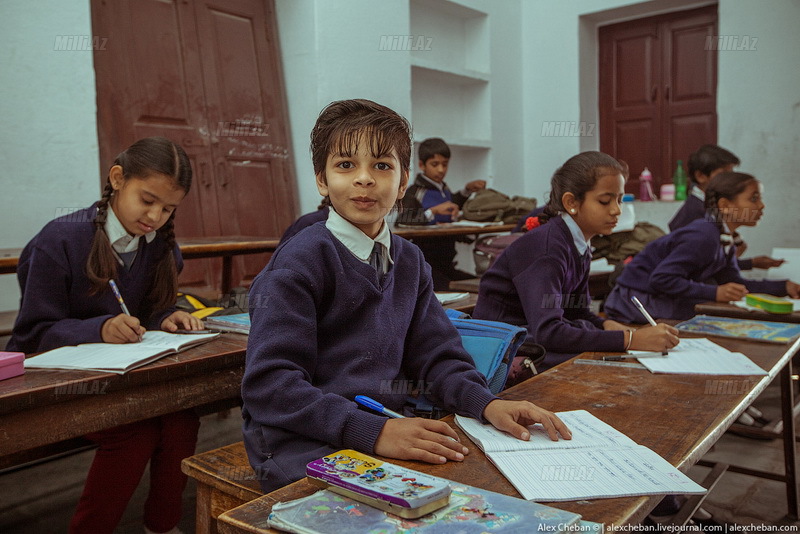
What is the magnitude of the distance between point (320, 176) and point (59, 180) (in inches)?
112

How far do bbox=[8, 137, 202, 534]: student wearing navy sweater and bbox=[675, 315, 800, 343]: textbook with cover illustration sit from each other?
1438mm

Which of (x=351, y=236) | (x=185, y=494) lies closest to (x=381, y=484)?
(x=351, y=236)

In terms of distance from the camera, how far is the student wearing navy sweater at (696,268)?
2.77 meters

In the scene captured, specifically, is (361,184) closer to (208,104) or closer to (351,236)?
(351,236)

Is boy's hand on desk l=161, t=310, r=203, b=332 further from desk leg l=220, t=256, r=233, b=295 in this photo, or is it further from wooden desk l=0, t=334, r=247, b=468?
desk leg l=220, t=256, r=233, b=295

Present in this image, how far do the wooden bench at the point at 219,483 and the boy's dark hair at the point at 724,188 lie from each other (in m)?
2.51

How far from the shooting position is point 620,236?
4.89 metres

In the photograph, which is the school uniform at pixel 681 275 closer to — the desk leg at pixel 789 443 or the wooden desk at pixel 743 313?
the wooden desk at pixel 743 313

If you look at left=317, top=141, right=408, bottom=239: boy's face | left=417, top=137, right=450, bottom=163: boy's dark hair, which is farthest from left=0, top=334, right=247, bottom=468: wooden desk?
left=417, top=137, right=450, bottom=163: boy's dark hair

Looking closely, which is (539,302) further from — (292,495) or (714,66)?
(714,66)

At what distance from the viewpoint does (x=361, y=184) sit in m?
1.22

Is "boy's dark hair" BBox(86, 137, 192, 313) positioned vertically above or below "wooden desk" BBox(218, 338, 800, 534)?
above

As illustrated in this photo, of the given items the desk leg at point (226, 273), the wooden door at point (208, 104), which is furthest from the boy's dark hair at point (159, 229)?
the wooden door at point (208, 104)

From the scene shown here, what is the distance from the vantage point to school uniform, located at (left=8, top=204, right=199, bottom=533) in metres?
1.65
